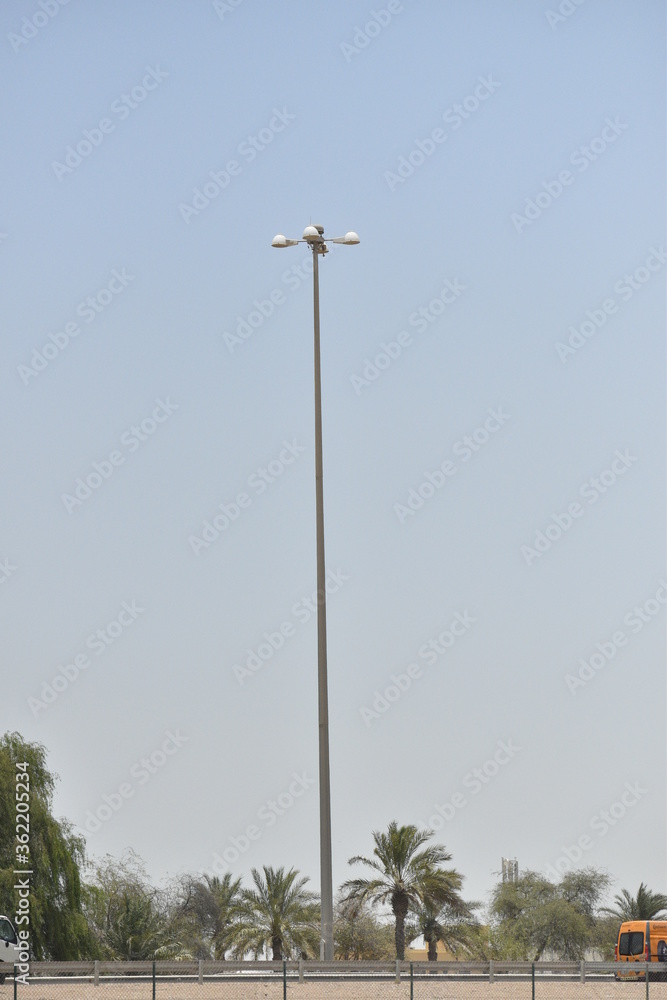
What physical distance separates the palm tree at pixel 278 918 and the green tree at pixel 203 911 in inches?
199

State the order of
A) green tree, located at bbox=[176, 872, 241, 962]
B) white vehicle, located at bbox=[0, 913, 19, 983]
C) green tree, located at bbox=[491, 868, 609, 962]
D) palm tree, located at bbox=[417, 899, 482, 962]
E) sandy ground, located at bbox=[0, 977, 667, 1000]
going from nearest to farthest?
sandy ground, located at bbox=[0, 977, 667, 1000]
white vehicle, located at bbox=[0, 913, 19, 983]
palm tree, located at bbox=[417, 899, 482, 962]
green tree, located at bbox=[176, 872, 241, 962]
green tree, located at bbox=[491, 868, 609, 962]

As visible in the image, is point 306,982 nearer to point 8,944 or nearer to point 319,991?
point 319,991

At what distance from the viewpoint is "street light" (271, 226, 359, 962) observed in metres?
26.8

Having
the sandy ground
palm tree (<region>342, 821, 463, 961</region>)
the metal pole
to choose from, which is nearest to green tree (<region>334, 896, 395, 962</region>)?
palm tree (<region>342, 821, 463, 961</region>)

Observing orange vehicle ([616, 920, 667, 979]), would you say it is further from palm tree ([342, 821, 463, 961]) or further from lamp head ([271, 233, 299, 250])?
lamp head ([271, 233, 299, 250])

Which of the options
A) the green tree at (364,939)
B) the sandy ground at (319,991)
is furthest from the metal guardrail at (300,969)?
the green tree at (364,939)

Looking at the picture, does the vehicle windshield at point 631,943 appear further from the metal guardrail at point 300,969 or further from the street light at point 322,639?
the street light at point 322,639

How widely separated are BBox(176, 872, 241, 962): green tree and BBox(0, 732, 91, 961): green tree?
16596 millimetres

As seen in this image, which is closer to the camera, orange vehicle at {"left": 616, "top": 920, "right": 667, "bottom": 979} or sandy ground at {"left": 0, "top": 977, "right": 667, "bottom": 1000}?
sandy ground at {"left": 0, "top": 977, "right": 667, "bottom": 1000}

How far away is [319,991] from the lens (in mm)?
23625

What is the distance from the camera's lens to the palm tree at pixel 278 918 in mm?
48406

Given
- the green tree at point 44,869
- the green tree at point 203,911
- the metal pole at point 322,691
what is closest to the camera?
the metal pole at point 322,691

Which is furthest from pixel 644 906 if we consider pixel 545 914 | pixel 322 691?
pixel 322 691

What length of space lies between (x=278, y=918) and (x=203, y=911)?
26.9 metres
